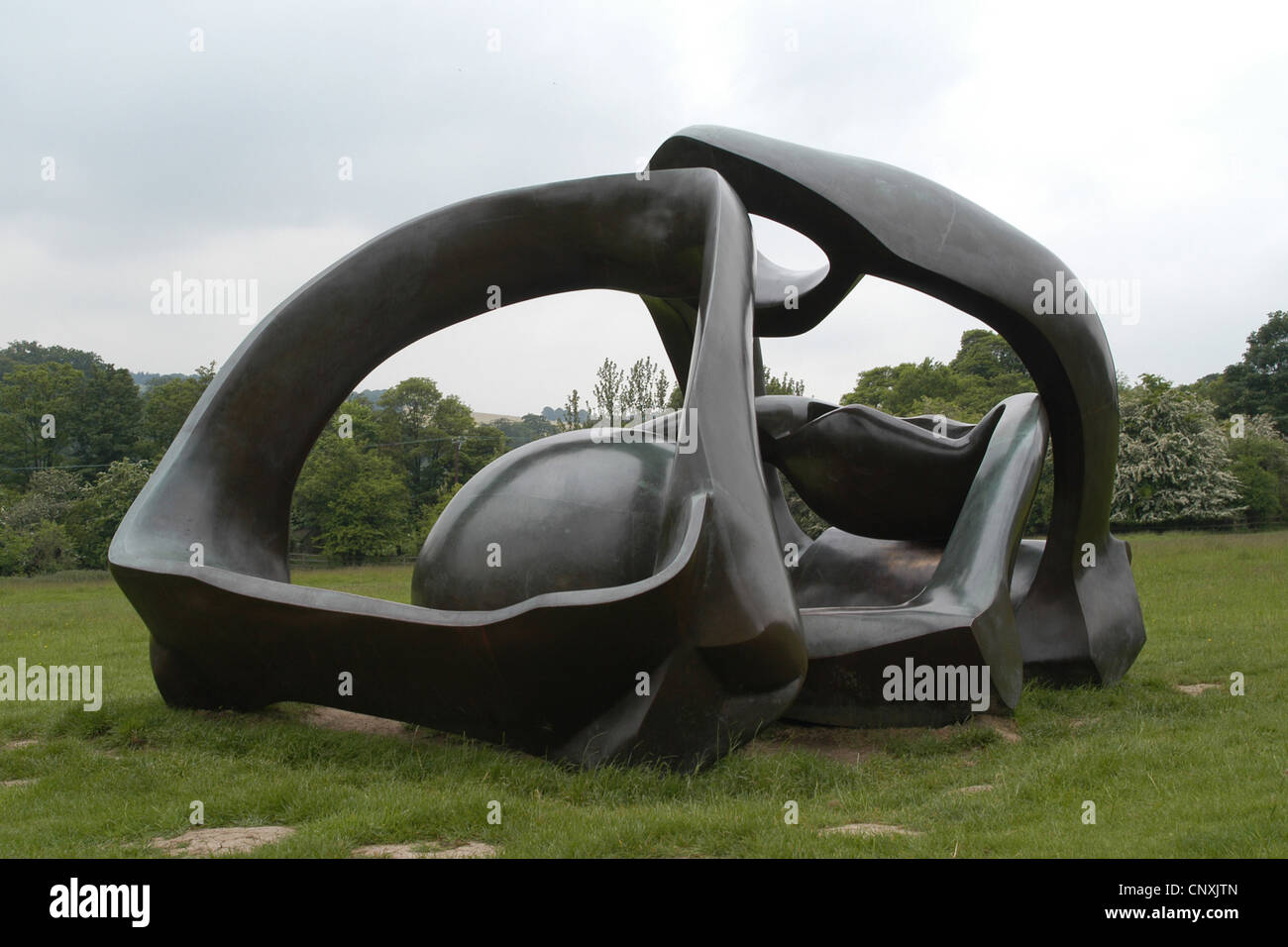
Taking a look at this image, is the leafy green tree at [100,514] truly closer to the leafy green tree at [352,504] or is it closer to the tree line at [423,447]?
the tree line at [423,447]

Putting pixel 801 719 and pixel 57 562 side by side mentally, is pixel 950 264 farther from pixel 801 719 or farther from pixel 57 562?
pixel 57 562

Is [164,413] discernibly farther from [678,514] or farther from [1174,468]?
[678,514]

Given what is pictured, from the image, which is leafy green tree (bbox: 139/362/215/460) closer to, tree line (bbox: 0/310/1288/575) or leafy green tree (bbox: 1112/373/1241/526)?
tree line (bbox: 0/310/1288/575)

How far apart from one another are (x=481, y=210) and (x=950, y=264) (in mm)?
3980

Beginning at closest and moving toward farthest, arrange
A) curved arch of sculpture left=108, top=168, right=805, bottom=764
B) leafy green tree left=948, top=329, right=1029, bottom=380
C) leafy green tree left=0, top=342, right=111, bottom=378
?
curved arch of sculpture left=108, top=168, right=805, bottom=764, leafy green tree left=948, top=329, right=1029, bottom=380, leafy green tree left=0, top=342, right=111, bottom=378

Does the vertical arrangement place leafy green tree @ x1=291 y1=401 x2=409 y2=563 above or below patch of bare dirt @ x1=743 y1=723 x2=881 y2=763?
above

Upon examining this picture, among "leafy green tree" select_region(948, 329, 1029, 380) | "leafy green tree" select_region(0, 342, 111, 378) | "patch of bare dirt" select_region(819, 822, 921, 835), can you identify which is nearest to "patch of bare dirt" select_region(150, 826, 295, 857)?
"patch of bare dirt" select_region(819, 822, 921, 835)

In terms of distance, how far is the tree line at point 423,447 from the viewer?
34.8 meters

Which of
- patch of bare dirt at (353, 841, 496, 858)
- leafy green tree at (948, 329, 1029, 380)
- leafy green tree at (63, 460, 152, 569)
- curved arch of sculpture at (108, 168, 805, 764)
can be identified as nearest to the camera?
patch of bare dirt at (353, 841, 496, 858)

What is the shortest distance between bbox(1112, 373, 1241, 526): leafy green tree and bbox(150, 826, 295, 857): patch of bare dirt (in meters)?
34.0

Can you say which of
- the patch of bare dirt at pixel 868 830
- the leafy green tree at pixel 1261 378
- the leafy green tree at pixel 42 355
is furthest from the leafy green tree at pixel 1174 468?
the leafy green tree at pixel 42 355

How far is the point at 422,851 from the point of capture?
16.6 feet

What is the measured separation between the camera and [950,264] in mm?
8664

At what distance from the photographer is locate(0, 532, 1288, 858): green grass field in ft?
17.0
